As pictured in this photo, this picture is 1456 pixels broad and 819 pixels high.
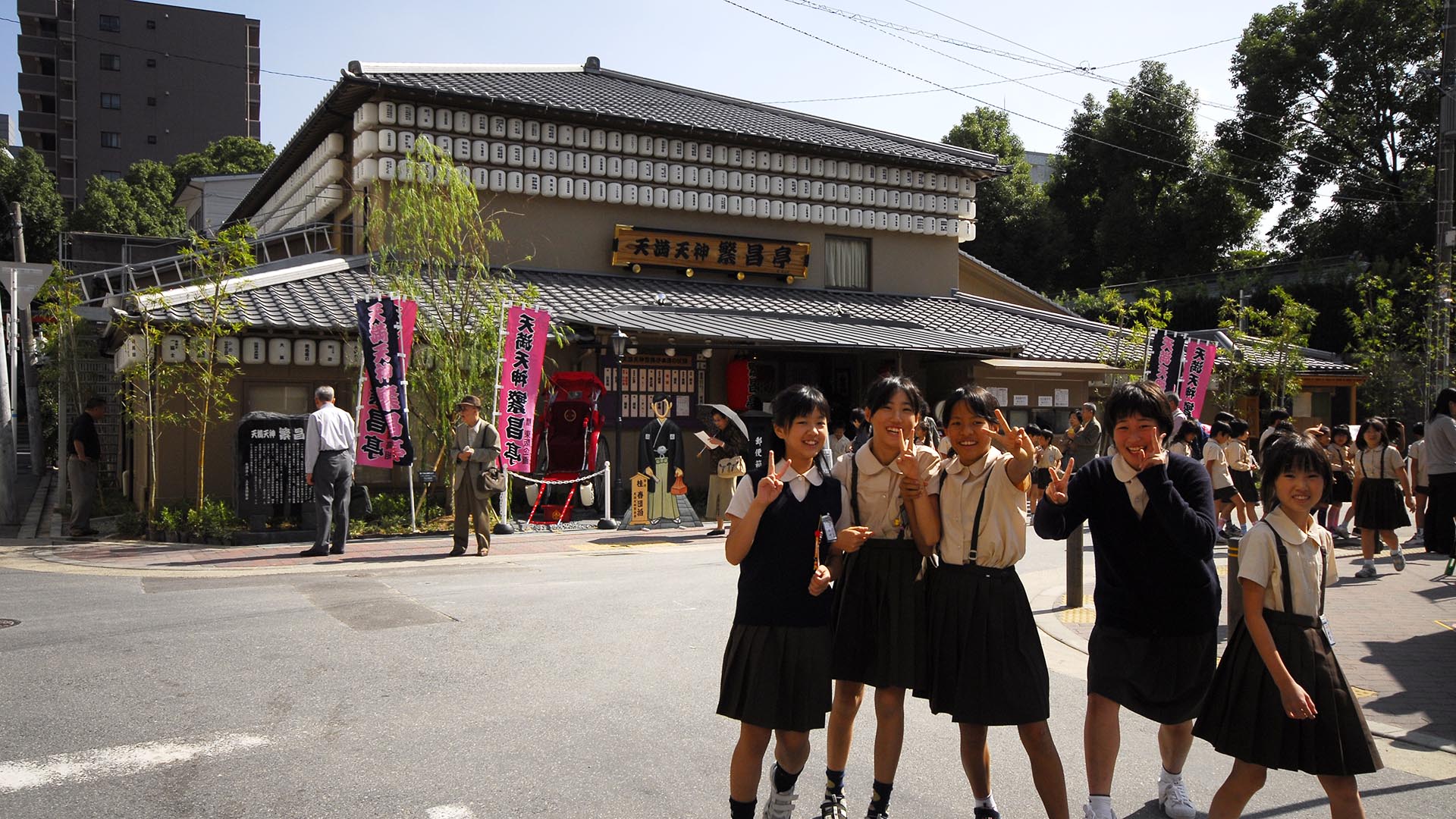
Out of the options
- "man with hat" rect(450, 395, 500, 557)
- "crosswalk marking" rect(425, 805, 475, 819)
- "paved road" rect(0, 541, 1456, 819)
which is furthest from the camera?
"man with hat" rect(450, 395, 500, 557)

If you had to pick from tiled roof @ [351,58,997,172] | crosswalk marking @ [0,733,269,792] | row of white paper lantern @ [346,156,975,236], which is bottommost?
crosswalk marking @ [0,733,269,792]

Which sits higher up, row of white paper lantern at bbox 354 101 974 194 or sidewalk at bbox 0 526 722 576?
row of white paper lantern at bbox 354 101 974 194

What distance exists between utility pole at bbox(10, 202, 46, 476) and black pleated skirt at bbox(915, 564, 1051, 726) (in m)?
18.6

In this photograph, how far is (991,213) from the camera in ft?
136

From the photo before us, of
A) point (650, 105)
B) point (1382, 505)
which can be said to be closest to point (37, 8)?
point (650, 105)

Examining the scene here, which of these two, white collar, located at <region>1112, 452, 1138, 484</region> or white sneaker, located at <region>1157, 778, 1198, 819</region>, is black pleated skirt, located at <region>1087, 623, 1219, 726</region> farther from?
white collar, located at <region>1112, 452, 1138, 484</region>

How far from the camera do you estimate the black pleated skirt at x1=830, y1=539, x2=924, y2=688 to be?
4.18m

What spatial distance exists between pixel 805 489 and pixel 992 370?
17789 millimetres

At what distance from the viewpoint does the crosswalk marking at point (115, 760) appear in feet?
15.6

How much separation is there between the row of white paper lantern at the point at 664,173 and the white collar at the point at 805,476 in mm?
13930

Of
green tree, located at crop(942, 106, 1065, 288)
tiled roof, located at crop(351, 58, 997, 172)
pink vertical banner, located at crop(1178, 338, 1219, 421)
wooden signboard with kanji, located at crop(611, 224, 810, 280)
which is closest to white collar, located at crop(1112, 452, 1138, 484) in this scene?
pink vertical banner, located at crop(1178, 338, 1219, 421)

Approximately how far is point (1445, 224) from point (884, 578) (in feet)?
48.2

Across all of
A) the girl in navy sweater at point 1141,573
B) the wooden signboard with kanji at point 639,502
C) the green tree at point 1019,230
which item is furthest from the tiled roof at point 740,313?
the green tree at point 1019,230

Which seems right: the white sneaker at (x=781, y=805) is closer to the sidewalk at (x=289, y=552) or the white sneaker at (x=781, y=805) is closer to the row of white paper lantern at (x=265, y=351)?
the sidewalk at (x=289, y=552)
